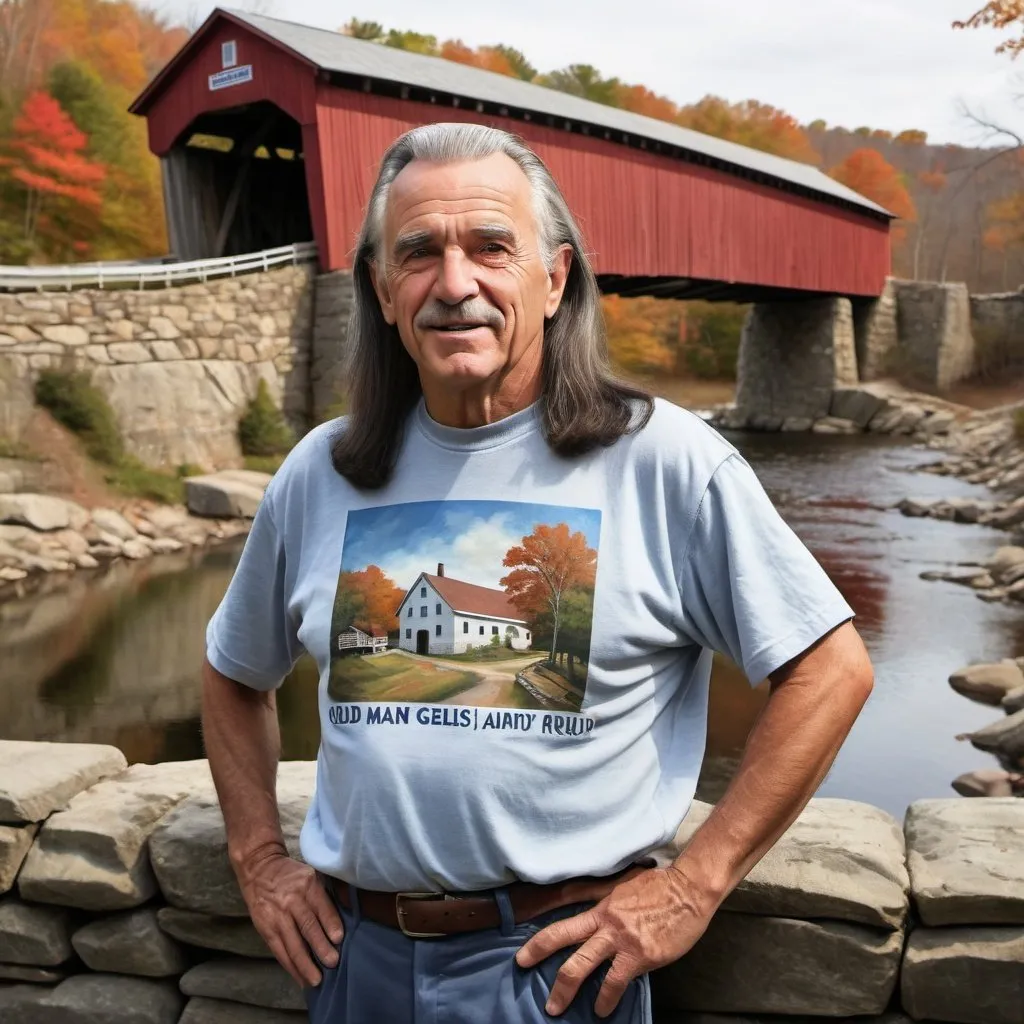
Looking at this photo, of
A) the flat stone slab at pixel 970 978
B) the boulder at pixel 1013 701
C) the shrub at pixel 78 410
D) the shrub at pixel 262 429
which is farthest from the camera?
the shrub at pixel 262 429

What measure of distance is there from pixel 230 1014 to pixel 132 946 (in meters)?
0.21

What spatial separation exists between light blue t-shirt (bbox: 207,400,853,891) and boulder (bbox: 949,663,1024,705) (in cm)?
559

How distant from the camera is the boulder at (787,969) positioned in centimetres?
172

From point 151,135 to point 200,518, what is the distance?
8854 millimetres

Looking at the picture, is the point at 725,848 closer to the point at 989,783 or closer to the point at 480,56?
the point at 989,783

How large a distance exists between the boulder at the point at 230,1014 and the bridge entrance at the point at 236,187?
17.0 metres

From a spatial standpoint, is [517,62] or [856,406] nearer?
[856,406]

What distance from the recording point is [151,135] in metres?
18.3

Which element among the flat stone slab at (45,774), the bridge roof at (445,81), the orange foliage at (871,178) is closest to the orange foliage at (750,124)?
the orange foliage at (871,178)

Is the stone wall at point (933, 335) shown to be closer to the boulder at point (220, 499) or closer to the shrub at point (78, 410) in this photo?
the boulder at point (220, 499)

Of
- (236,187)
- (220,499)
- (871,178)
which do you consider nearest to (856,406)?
(236,187)

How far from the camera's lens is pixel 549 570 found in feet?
5.15

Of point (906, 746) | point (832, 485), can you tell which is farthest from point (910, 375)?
point (906, 746)

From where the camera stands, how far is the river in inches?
220
